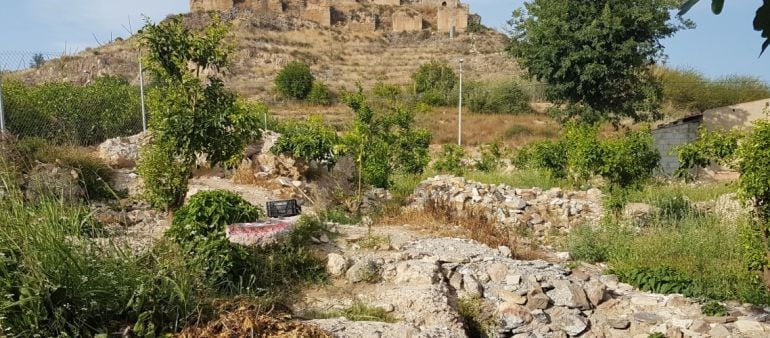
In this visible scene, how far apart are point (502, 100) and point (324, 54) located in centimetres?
2185

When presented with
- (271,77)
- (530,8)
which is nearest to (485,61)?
(271,77)

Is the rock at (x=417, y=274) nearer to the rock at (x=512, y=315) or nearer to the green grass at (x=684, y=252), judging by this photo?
the rock at (x=512, y=315)

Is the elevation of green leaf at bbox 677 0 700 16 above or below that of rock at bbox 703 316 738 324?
above

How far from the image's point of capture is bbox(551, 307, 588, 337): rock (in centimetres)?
489

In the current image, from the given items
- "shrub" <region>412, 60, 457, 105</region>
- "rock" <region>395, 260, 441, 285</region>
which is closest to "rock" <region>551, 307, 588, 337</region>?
"rock" <region>395, 260, 441, 285</region>

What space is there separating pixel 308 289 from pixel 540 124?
21294mm

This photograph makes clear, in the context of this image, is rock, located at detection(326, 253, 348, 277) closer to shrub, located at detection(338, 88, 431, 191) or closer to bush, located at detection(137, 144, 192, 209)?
bush, located at detection(137, 144, 192, 209)

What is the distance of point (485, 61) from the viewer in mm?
44500

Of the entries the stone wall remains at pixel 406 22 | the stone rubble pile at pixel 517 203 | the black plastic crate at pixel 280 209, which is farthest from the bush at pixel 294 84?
the black plastic crate at pixel 280 209

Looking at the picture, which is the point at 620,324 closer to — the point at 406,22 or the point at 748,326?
the point at 748,326

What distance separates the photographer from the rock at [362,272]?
5121 millimetres

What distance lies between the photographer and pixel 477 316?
495cm

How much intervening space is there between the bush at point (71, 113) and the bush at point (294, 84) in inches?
698

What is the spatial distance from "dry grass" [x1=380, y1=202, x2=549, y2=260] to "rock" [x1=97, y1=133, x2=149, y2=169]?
622 centimetres
